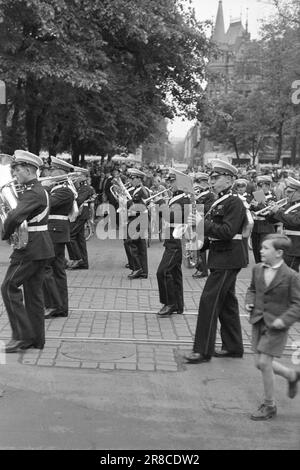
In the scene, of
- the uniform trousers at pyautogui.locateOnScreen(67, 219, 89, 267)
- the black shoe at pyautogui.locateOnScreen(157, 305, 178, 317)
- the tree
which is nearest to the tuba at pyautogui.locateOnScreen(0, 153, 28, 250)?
the black shoe at pyautogui.locateOnScreen(157, 305, 178, 317)

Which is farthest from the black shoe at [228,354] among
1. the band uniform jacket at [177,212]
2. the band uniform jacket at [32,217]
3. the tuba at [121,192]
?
the tuba at [121,192]

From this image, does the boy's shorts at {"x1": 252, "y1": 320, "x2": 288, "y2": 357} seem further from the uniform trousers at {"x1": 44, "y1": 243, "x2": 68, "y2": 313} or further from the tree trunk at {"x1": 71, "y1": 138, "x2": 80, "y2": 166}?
the tree trunk at {"x1": 71, "y1": 138, "x2": 80, "y2": 166}

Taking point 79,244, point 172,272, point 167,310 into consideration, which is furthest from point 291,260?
point 79,244

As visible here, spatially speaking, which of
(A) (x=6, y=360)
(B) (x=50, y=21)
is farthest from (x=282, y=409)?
(B) (x=50, y=21)

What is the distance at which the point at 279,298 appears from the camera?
4.79m

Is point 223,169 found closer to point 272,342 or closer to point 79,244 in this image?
point 272,342

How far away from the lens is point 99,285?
10.1 metres

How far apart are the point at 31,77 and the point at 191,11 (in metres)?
6.05

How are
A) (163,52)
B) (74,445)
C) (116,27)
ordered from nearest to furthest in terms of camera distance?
(74,445)
(116,27)
(163,52)

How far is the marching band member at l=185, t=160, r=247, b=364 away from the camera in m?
6.01

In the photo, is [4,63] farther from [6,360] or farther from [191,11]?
[6,360]

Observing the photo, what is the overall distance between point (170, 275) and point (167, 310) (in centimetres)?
45

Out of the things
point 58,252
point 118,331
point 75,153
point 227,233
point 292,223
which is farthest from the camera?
point 75,153

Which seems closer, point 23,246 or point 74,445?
point 74,445
